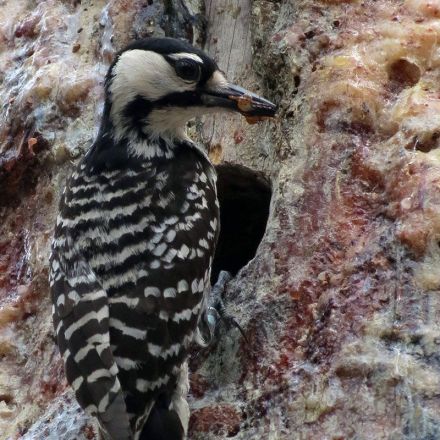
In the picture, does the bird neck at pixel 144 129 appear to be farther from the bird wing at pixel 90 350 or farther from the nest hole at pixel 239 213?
the bird wing at pixel 90 350

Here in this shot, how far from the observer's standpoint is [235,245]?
5.25 m

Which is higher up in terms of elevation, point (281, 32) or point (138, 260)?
point (281, 32)

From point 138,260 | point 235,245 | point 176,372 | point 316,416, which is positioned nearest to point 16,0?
point 235,245

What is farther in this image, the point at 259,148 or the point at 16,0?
the point at 16,0

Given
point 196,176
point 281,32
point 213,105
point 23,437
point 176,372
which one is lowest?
point 23,437

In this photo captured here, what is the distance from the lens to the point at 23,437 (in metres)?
3.91

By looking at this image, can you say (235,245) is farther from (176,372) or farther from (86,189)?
(176,372)

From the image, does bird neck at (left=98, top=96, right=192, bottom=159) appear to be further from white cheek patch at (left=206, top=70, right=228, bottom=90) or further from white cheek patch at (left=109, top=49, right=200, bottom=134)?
white cheek patch at (left=206, top=70, right=228, bottom=90)

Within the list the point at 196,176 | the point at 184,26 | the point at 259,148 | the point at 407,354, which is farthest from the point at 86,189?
the point at 407,354

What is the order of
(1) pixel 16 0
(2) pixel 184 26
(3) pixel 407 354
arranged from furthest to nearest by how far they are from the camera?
(1) pixel 16 0
(2) pixel 184 26
(3) pixel 407 354

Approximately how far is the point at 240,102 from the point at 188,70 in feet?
0.80

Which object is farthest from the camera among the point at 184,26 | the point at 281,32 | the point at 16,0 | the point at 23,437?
the point at 16,0

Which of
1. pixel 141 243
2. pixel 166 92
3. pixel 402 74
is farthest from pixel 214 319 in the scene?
pixel 402 74

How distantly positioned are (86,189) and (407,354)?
145cm
